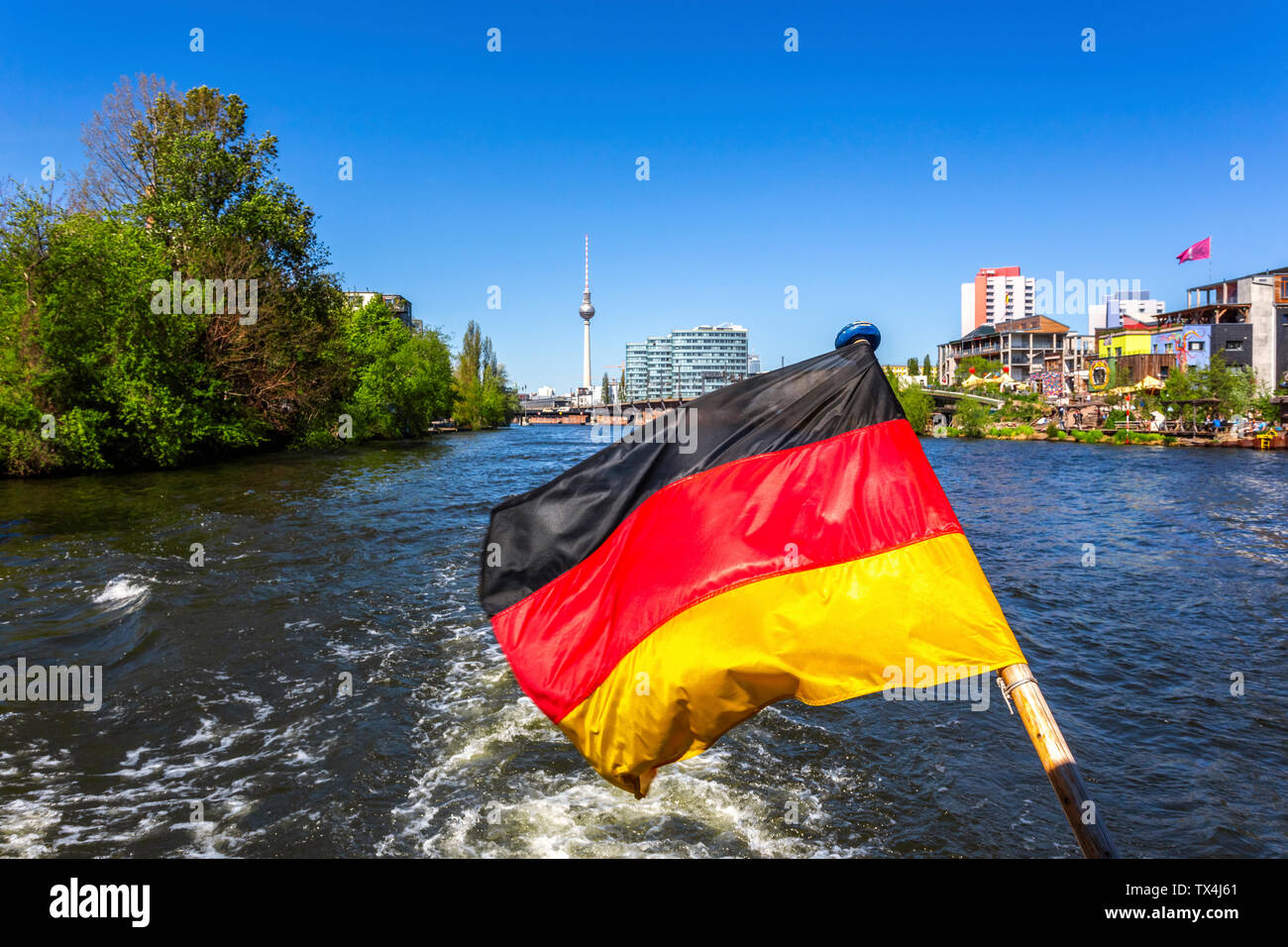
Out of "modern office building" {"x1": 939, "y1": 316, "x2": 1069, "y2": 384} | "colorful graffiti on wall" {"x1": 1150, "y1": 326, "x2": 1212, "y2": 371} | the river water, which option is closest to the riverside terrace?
"colorful graffiti on wall" {"x1": 1150, "y1": 326, "x2": 1212, "y2": 371}

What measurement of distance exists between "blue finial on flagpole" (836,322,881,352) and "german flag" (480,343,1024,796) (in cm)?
6

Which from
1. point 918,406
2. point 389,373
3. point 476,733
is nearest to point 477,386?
point 389,373

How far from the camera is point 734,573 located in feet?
12.5

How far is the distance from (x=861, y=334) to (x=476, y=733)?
6.69m

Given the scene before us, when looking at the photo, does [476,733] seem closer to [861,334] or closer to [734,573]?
[734,573]

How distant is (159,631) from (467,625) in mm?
4793

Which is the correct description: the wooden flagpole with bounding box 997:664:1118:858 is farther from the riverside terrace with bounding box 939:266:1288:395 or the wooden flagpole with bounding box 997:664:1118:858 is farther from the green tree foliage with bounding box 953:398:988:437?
the green tree foliage with bounding box 953:398:988:437

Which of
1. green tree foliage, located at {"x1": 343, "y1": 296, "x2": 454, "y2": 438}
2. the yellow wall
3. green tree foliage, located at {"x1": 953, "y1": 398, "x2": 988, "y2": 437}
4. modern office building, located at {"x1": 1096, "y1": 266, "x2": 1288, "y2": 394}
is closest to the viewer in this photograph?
green tree foliage, located at {"x1": 343, "y1": 296, "x2": 454, "y2": 438}

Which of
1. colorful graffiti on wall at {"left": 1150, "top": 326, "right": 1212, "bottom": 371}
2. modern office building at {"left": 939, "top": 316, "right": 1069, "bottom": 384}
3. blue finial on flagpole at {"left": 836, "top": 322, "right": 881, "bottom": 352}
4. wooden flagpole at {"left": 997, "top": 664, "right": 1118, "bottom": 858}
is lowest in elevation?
wooden flagpole at {"left": 997, "top": 664, "right": 1118, "bottom": 858}

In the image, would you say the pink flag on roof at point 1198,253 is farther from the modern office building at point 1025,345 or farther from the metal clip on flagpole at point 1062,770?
the metal clip on flagpole at point 1062,770

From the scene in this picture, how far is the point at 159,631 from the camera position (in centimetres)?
1163

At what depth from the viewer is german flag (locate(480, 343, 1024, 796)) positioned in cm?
354

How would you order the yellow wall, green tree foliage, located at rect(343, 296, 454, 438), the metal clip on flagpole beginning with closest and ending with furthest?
the metal clip on flagpole
green tree foliage, located at rect(343, 296, 454, 438)
the yellow wall
